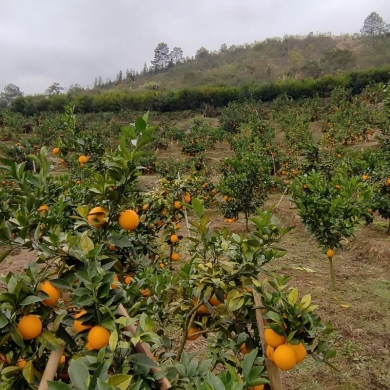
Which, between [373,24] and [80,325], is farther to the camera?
[373,24]

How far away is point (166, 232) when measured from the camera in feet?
12.1

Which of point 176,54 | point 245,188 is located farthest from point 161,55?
point 245,188

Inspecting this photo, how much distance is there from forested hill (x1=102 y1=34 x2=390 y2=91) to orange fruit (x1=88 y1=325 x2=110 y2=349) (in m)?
32.8

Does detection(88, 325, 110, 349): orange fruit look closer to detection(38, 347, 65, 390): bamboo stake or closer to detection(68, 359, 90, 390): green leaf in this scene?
detection(38, 347, 65, 390): bamboo stake

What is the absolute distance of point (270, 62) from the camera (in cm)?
4738

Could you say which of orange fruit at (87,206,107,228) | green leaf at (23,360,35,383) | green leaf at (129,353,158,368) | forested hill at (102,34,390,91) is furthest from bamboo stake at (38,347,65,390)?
forested hill at (102,34,390,91)

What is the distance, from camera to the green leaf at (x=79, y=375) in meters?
0.65

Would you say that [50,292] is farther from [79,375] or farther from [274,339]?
[274,339]

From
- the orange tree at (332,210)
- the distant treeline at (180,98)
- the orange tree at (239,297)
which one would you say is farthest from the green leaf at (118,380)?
the distant treeline at (180,98)

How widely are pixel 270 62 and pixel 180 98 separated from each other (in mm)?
25732

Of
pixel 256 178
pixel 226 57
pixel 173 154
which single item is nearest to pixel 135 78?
pixel 226 57

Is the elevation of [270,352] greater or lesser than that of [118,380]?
lesser

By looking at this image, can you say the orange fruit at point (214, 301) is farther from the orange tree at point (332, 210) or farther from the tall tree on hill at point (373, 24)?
the tall tree on hill at point (373, 24)

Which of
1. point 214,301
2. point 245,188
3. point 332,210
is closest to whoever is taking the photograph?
point 214,301
